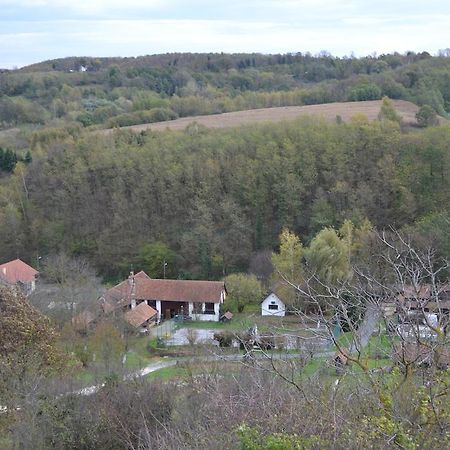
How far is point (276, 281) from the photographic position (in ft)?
58.3

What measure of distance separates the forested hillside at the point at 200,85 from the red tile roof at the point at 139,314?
15303 millimetres

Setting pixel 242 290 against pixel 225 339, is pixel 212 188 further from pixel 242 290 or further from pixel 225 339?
pixel 225 339

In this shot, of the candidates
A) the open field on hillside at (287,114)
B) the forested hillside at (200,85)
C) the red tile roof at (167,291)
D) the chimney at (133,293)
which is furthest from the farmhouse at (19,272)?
the forested hillside at (200,85)

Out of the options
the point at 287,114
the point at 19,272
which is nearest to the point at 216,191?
the point at 19,272

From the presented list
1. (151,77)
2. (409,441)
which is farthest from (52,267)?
(151,77)

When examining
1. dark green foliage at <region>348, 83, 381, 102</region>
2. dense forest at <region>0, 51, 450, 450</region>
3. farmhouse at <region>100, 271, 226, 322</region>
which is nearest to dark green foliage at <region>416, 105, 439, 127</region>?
dense forest at <region>0, 51, 450, 450</region>

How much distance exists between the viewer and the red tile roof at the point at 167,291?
17.7 metres

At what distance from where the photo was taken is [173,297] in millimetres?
17844

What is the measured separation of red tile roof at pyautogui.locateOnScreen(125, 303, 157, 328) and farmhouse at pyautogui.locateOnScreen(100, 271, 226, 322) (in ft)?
1.78

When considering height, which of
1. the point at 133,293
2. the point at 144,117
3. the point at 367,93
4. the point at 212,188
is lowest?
the point at 133,293

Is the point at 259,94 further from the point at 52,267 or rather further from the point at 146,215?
the point at 52,267

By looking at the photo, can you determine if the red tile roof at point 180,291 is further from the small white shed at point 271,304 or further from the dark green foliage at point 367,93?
the dark green foliage at point 367,93

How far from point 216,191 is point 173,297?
5.15 meters

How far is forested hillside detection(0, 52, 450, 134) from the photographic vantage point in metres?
29.8
